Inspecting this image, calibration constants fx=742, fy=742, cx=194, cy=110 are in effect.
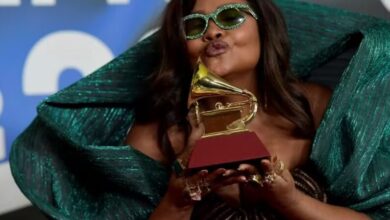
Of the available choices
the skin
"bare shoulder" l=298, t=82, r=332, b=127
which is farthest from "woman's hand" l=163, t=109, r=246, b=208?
"bare shoulder" l=298, t=82, r=332, b=127

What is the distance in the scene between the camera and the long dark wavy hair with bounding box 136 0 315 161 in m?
1.07

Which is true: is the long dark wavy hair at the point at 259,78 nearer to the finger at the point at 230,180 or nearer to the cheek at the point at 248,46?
the cheek at the point at 248,46

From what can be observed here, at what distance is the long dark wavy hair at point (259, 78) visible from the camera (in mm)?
1065

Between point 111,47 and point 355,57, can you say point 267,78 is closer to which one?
point 355,57

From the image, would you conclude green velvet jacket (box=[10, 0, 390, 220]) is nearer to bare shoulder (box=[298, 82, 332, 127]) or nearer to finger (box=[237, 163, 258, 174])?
bare shoulder (box=[298, 82, 332, 127])

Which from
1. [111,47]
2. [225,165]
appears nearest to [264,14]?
[225,165]

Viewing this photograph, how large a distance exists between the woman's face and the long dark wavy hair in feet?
0.10

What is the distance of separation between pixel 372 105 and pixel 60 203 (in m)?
0.46

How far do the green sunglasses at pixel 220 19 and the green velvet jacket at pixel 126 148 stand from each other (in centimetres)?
18

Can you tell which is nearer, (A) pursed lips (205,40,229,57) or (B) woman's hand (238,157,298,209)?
(B) woman's hand (238,157,298,209)

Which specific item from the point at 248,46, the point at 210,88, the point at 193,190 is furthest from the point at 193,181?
the point at 248,46

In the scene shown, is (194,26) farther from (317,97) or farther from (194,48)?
(317,97)

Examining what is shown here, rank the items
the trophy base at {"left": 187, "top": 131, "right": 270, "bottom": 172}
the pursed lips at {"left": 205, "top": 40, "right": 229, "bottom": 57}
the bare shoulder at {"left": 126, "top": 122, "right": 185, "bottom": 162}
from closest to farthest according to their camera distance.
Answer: the trophy base at {"left": 187, "top": 131, "right": 270, "bottom": 172} → the pursed lips at {"left": 205, "top": 40, "right": 229, "bottom": 57} → the bare shoulder at {"left": 126, "top": 122, "right": 185, "bottom": 162}

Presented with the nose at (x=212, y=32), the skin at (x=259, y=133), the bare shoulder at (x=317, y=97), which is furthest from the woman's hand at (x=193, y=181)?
the bare shoulder at (x=317, y=97)
